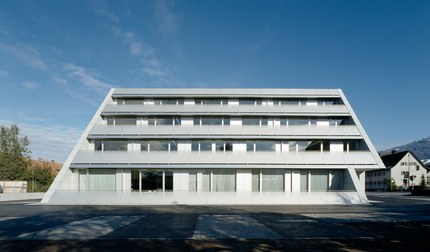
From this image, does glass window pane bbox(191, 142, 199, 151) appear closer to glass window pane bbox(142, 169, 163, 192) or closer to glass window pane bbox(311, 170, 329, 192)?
glass window pane bbox(142, 169, 163, 192)

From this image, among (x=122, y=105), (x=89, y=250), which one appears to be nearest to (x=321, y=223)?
(x=89, y=250)

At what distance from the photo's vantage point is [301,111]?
97.7ft

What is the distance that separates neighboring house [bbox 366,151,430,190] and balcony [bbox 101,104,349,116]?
55.4 metres

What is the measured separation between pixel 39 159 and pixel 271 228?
233ft

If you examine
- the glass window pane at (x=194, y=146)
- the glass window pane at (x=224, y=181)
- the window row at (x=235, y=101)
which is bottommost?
the glass window pane at (x=224, y=181)

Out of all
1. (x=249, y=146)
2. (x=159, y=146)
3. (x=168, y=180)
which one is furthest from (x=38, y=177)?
(x=249, y=146)

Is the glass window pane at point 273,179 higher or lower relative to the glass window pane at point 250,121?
lower

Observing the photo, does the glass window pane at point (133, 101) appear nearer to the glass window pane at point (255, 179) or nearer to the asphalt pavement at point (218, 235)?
the glass window pane at point (255, 179)

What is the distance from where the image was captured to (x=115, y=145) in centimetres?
2886

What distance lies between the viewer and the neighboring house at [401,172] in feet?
238

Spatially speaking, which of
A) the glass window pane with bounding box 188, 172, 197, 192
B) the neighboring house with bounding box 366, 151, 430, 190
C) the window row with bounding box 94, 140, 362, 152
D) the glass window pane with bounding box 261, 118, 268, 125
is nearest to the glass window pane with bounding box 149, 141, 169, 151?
the window row with bounding box 94, 140, 362, 152

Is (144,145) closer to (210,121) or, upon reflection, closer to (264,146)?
(210,121)

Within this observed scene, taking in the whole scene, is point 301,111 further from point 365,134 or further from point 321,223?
point 321,223

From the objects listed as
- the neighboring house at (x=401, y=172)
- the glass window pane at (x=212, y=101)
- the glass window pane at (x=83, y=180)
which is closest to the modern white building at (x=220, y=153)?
the glass window pane at (x=83, y=180)
